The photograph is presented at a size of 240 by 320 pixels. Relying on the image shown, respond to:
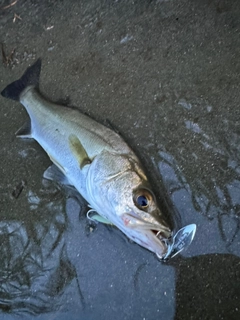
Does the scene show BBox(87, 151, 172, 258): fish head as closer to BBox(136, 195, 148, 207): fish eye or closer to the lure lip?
BBox(136, 195, 148, 207): fish eye

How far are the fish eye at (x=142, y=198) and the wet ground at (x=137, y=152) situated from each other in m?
0.40

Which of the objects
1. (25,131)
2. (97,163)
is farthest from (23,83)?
(97,163)

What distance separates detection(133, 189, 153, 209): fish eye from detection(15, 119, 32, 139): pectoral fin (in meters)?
1.21

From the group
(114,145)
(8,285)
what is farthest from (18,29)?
(8,285)

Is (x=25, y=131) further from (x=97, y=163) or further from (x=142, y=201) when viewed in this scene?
(x=142, y=201)

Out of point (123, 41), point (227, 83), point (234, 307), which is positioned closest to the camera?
point (234, 307)

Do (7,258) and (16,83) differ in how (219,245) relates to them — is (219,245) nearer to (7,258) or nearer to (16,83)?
(7,258)

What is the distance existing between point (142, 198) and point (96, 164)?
0.47 m

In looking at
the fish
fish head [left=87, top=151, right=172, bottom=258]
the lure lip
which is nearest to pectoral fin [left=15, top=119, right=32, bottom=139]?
the fish

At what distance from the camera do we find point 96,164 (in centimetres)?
312

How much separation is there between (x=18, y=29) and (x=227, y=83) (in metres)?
1.98

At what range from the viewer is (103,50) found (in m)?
3.70

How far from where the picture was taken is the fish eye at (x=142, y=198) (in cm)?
286

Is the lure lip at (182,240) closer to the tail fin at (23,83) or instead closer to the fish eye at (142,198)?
the fish eye at (142,198)
